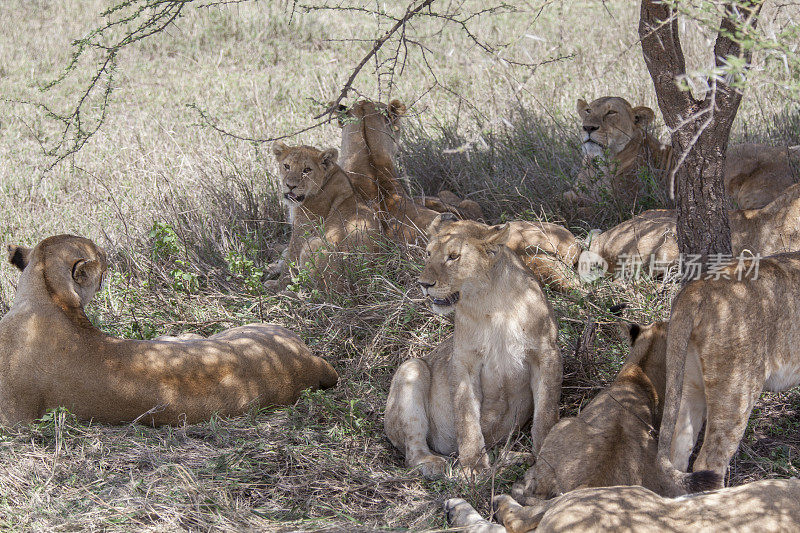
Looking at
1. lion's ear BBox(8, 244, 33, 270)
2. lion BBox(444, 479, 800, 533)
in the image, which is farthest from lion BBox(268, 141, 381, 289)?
lion BBox(444, 479, 800, 533)

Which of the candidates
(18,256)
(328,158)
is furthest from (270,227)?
(18,256)

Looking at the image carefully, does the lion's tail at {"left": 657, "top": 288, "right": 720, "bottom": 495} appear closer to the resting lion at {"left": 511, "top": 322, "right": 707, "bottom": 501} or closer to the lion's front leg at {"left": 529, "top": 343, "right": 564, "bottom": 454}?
the resting lion at {"left": 511, "top": 322, "right": 707, "bottom": 501}

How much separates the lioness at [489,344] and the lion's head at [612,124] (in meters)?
3.83

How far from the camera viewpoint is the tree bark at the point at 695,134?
4660 mm

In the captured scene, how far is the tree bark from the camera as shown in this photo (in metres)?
4.66

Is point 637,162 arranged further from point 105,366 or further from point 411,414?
point 105,366

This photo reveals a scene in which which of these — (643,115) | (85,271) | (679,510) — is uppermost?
(643,115)

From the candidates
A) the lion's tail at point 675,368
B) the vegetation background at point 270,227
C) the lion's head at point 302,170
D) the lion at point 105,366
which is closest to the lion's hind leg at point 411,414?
the vegetation background at point 270,227

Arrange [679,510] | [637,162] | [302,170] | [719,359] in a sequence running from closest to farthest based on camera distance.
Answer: [679,510] → [719,359] → [302,170] → [637,162]

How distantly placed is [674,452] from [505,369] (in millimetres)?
1019

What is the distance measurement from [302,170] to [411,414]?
322 cm

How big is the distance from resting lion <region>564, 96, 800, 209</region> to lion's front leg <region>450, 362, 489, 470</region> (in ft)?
9.15

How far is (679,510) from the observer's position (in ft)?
10.6

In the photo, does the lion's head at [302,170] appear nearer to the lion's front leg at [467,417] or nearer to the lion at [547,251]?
the lion at [547,251]
